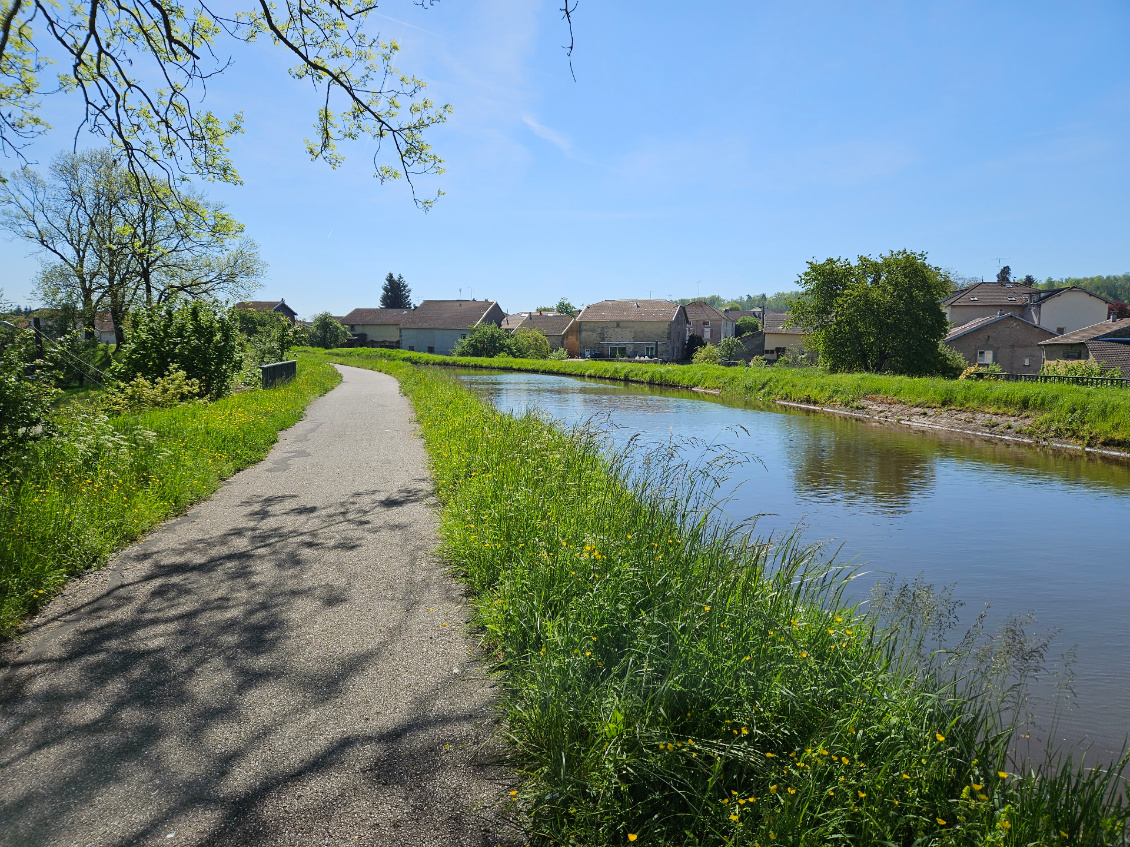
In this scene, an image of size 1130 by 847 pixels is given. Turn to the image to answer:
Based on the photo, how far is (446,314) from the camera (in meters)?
90.2

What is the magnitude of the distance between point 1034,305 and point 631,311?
41.4m

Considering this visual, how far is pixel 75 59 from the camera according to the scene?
24.4ft

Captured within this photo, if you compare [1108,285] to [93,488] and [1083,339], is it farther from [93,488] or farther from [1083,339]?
[93,488]

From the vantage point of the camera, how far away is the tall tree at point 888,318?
35469 mm

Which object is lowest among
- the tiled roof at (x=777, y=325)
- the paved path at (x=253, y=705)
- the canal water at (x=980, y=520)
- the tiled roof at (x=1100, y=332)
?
the canal water at (x=980, y=520)

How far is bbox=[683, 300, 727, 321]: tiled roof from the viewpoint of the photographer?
95.9 metres

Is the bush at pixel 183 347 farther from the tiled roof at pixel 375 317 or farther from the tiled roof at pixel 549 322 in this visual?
the tiled roof at pixel 375 317

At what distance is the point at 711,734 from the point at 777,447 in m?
15.1

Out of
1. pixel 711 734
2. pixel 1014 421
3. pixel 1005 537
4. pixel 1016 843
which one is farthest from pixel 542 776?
pixel 1014 421

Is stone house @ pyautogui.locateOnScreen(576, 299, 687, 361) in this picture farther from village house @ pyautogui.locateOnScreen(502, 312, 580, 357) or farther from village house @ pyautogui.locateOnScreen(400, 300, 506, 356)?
village house @ pyautogui.locateOnScreen(400, 300, 506, 356)

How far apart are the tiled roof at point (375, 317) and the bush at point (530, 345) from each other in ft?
107

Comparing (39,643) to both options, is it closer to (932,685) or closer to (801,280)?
(932,685)

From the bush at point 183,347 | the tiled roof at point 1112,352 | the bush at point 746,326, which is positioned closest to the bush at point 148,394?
the bush at point 183,347

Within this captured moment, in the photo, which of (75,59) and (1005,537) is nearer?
(75,59)
